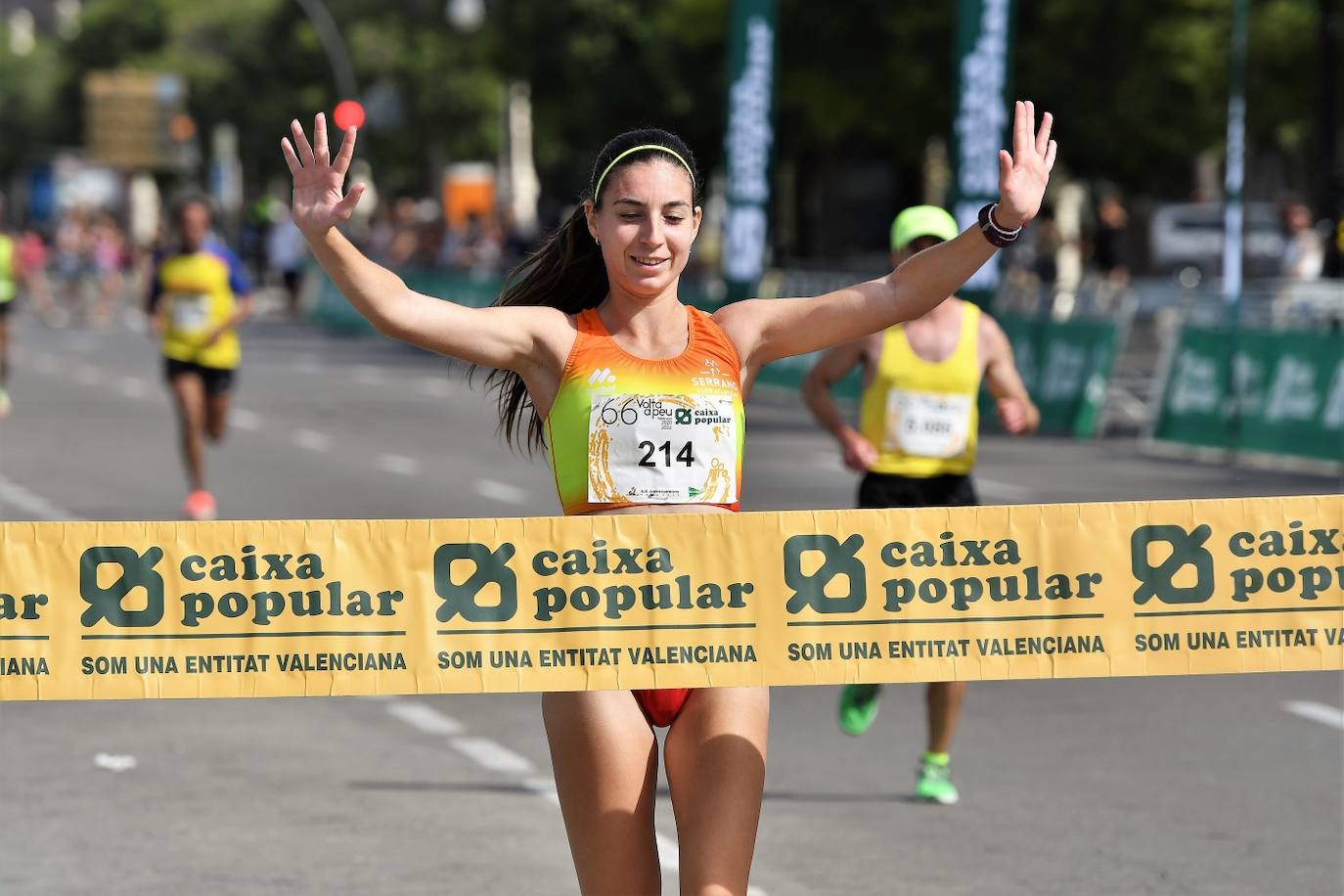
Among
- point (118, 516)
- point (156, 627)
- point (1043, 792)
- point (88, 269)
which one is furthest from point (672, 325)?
point (88, 269)

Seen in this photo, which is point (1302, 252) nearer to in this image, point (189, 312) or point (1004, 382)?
point (189, 312)

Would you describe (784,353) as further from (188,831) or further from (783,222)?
(783,222)

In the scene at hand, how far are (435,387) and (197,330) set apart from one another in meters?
15.4

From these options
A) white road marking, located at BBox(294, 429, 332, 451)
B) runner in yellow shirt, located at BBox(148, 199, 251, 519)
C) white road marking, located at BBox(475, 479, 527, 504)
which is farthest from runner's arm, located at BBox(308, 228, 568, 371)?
white road marking, located at BBox(294, 429, 332, 451)

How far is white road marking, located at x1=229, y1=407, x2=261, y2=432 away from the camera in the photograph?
24.6 meters

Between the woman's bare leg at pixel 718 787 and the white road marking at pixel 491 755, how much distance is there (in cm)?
405

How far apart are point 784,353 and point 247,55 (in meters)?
87.3

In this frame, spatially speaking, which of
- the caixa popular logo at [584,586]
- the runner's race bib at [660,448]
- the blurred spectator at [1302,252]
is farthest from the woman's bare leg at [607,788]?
the blurred spectator at [1302,252]

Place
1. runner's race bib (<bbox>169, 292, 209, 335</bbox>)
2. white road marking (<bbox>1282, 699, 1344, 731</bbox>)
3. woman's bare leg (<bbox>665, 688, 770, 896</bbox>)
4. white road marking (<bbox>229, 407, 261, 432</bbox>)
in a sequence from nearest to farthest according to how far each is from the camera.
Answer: woman's bare leg (<bbox>665, 688, 770, 896</bbox>) < white road marking (<bbox>1282, 699, 1344, 731</bbox>) < runner's race bib (<bbox>169, 292, 209, 335</bbox>) < white road marking (<bbox>229, 407, 261, 432</bbox>)

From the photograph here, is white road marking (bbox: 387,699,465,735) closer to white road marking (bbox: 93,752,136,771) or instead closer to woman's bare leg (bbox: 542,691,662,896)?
white road marking (bbox: 93,752,136,771)

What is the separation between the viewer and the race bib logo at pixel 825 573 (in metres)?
4.96

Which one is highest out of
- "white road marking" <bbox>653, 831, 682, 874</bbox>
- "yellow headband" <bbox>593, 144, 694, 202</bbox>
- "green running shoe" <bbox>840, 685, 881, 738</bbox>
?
"yellow headband" <bbox>593, 144, 694, 202</bbox>

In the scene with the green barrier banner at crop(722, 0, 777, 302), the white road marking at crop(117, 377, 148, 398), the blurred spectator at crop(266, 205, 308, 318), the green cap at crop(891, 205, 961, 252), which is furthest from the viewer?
the blurred spectator at crop(266, 205, 308, 318)

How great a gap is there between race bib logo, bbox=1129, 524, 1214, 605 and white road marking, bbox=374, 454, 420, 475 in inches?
595
